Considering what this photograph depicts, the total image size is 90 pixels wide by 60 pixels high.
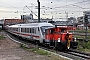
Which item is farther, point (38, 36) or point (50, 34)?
point (38, 36)

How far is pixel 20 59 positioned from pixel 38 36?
12.1 metres

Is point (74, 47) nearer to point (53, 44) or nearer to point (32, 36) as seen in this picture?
point (53, 44)

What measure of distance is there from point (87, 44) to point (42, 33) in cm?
516

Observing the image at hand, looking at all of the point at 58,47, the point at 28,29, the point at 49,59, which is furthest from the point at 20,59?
the point at 28,29

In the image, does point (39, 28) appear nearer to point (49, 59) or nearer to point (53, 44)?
point (53, 44)

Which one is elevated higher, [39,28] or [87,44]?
[39,28]

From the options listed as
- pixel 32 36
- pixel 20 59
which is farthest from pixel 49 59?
pixel 32 36

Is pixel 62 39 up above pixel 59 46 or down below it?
above

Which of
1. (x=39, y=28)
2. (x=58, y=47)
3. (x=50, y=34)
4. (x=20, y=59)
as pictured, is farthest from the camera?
(x=39, y=28)

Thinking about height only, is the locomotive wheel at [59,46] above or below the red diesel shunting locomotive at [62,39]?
below

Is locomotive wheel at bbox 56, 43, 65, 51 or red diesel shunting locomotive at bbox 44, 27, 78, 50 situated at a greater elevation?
red diesel shunting locomotive at bbox 44, 27, 78, 50

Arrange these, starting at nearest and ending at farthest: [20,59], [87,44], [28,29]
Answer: [20,59]
[87,44]
[28,29]

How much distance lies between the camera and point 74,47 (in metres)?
21.6

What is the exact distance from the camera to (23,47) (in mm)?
22078
